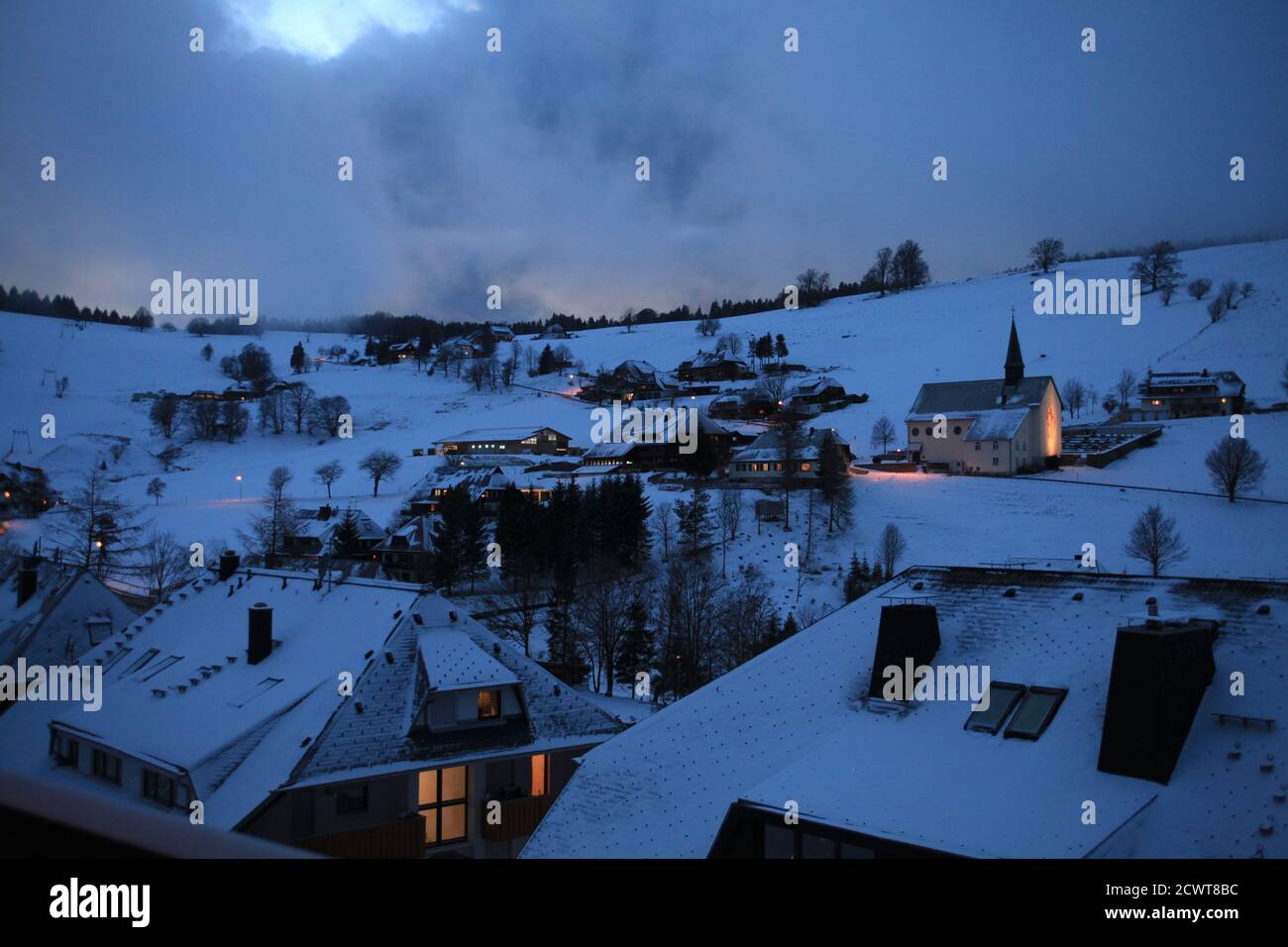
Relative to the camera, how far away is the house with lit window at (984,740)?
7.52 m

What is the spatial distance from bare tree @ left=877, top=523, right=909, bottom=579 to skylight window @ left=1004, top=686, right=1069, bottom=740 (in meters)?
24.4

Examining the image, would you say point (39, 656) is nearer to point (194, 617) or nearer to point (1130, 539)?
point (194, 617)

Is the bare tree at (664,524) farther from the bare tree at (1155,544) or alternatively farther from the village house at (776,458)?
the bare tree at (1155,544)

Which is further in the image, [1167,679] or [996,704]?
[996,704]

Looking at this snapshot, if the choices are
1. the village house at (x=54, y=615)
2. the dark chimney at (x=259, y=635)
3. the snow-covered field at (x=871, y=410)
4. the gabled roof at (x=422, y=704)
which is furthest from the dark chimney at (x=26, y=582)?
the snow-covered field at (x=871, y=410)

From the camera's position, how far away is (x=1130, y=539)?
3350 centimetres

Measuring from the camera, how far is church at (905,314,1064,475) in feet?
168

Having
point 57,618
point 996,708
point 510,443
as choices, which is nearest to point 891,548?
point 996,708

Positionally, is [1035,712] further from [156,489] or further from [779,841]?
[156,489]

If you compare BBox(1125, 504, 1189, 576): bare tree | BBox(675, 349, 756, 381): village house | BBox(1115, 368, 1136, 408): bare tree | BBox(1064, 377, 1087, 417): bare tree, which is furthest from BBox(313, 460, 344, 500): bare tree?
BBox(1115, 368, 1136, 408): bare tree

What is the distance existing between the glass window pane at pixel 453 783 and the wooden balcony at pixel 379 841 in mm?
966

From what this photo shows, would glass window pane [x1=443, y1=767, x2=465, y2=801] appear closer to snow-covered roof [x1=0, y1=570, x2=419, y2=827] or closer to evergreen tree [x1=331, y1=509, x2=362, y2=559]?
snow-covered roof [x1=0, y1=570, x2=419, y2=827]
